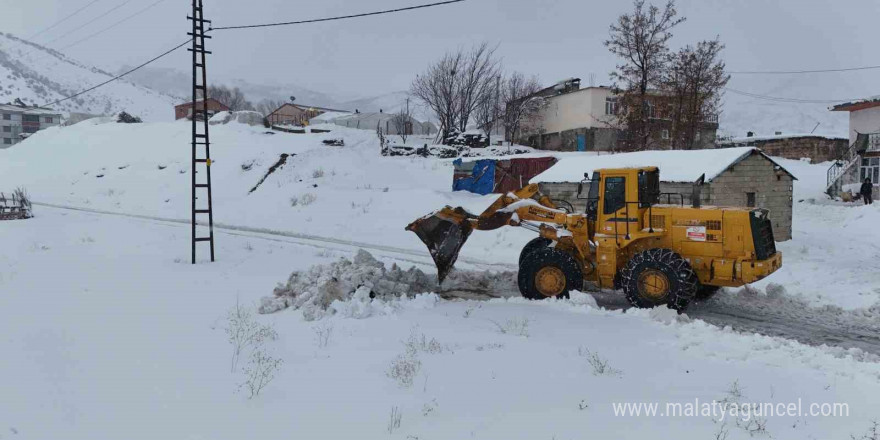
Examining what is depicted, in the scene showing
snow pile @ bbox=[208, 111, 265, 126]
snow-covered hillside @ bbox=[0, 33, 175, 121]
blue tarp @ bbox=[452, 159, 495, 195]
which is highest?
snow-covered hillside @ bbox=[0, 33, 175, 121]

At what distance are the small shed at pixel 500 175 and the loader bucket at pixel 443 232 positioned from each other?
1807 centimetres

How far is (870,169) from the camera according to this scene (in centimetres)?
3091

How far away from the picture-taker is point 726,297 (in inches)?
420

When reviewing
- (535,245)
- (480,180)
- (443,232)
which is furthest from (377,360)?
(480,180)

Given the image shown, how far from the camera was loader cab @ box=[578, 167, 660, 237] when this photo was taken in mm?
9492

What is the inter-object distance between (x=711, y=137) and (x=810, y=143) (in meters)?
7.97

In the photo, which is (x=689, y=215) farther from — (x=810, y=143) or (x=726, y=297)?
(x=810, y=143)

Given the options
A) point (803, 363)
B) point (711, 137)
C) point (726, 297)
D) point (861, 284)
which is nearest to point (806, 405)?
point (803, 363)

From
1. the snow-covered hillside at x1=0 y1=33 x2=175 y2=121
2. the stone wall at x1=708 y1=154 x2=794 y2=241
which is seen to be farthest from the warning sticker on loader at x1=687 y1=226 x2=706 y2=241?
the snow-covered hillside at x1=0 y1=33 x2=175 y2=121

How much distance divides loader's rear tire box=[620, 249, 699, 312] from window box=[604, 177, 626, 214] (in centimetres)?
94

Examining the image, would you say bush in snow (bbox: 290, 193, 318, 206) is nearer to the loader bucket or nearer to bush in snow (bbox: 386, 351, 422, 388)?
the loader bucket

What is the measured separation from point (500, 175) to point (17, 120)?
111706 millimetres

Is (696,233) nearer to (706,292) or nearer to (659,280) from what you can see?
(659,280)

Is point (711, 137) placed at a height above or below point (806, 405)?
above
